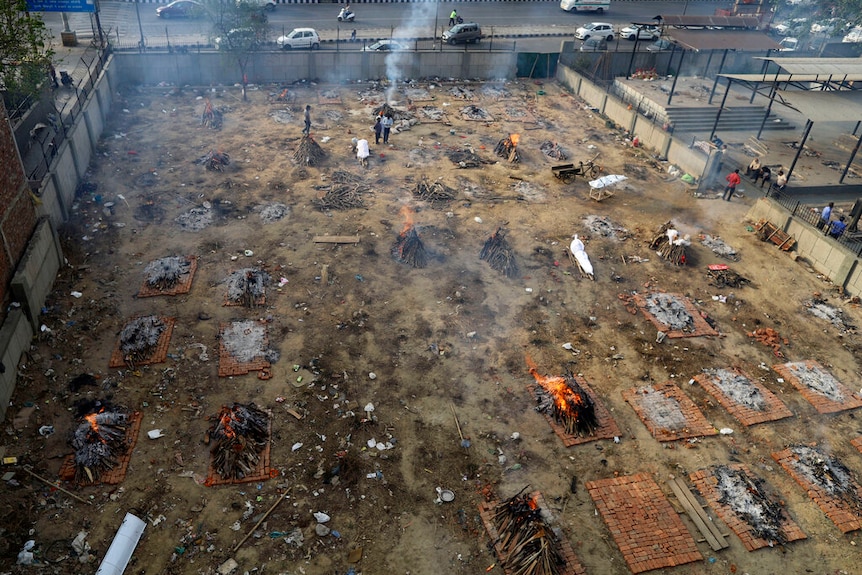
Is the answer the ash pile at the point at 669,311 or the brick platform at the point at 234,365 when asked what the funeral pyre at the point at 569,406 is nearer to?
the ash pile at the point at 669,311

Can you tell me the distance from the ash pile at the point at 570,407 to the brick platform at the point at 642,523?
3.97 feet

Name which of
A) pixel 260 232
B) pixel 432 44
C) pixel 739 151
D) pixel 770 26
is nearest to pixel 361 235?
pixel 260 232

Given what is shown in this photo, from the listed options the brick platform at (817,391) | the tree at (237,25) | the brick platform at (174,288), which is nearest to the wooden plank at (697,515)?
the brick platform at (817,391)

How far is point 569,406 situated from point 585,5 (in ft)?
132

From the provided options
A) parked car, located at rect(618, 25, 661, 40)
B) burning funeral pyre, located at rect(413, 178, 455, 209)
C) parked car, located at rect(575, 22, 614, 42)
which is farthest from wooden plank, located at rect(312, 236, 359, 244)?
parked car, located at rect(618, 25, 661, 40)

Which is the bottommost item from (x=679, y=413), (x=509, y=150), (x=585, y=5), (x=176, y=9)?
(x=679, y=413)

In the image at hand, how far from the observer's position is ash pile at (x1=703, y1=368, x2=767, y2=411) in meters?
12.5

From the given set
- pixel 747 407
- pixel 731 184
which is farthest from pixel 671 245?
pixel 747 407

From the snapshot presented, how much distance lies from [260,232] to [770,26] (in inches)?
1663

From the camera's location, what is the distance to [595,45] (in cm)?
3494

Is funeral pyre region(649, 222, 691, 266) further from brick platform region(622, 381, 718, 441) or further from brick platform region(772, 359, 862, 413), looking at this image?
brick platform region(622, 381, 718, 441)

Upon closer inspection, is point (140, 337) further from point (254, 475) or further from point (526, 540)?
point (526, 540)

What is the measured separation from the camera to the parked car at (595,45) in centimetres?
3422

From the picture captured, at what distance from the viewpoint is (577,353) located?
44.6 feet
